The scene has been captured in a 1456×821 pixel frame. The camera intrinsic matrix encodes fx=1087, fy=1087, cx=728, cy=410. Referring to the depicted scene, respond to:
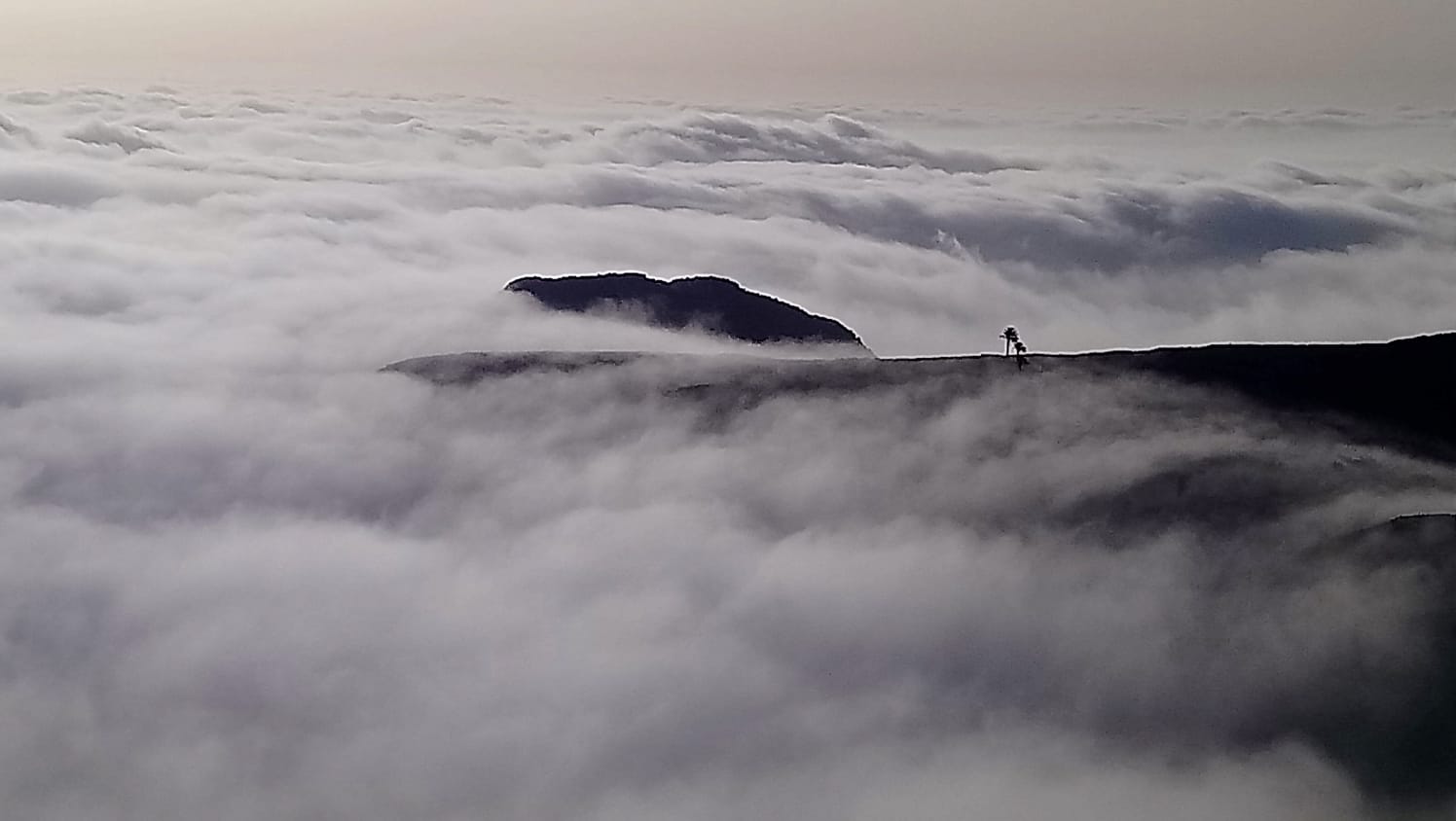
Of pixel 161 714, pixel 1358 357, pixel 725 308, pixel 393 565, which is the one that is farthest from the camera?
pixel 725 308

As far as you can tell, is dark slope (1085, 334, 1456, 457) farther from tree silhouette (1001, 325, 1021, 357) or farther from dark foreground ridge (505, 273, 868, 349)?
dark foreground ridge (505, 273, 868, 349)

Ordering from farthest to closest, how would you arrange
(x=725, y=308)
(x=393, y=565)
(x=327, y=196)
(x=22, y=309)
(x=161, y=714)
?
(x=725, y=308), (x=327, y=196), (x=22, y=309), (x=393, y=565), (x=161, y=714)

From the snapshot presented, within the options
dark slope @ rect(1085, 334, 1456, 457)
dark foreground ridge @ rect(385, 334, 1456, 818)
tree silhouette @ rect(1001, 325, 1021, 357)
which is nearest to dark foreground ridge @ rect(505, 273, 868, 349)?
dark foreground ridge @ rect(385, 334, 1456, 818)

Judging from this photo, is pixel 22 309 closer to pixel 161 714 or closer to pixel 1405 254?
pixel 161 714

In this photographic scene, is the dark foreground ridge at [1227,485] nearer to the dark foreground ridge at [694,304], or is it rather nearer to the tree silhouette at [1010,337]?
the tree silhouette at [1010,337]

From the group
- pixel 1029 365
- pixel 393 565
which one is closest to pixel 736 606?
pixel 393 565

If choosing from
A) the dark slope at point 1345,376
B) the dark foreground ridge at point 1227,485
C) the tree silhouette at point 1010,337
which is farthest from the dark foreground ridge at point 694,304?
the dark slope at point 1345,376
